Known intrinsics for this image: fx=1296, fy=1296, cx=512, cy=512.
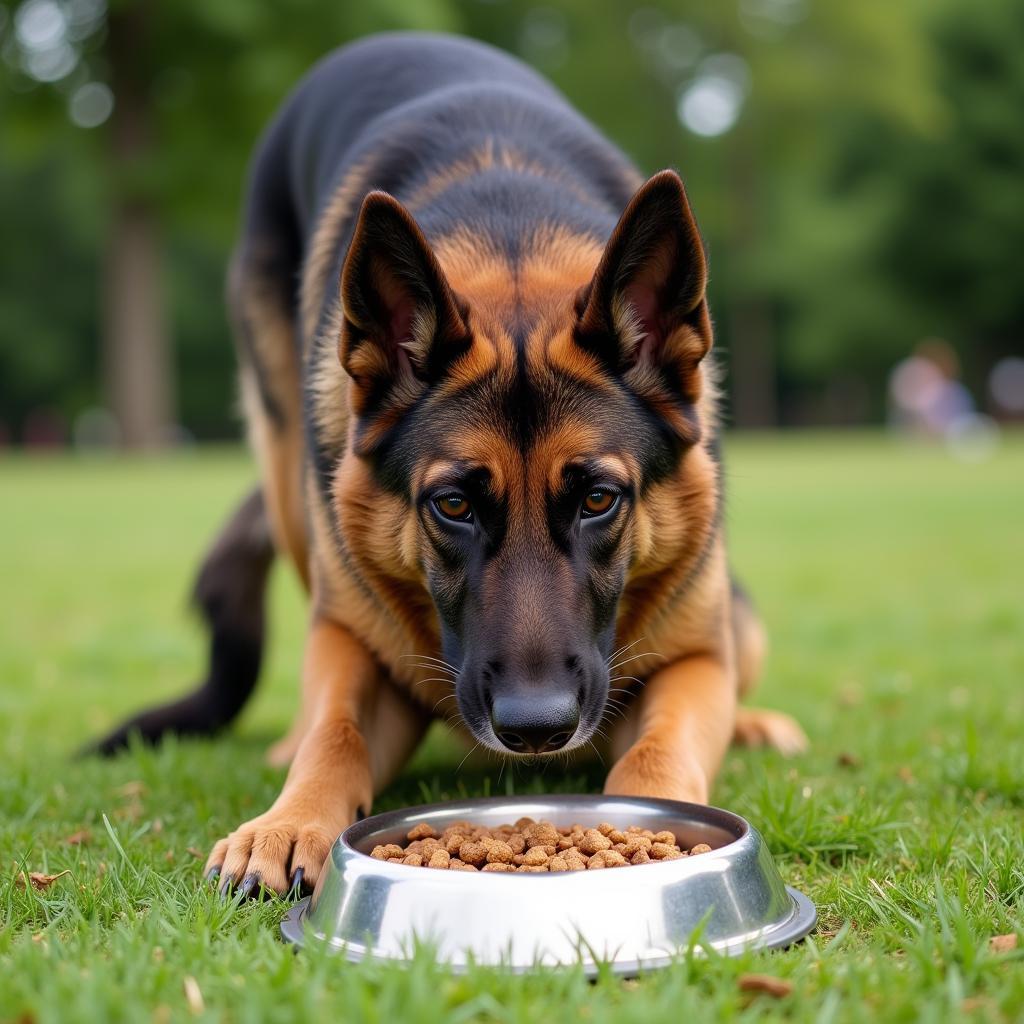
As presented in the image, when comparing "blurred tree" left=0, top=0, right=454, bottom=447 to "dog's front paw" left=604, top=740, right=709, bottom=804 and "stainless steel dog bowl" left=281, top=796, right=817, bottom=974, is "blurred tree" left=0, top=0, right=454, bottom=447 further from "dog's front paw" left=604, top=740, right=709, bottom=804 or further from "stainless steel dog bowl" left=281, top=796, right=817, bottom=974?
"stainless steel dog bowl" left=281, top=796, right=817, bottom=974

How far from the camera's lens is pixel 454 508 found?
320cm

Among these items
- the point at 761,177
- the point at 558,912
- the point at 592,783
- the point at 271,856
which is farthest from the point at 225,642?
the point at 761,177

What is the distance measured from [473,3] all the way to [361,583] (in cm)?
3245

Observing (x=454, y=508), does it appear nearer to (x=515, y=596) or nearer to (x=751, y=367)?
(x=515, y=596)

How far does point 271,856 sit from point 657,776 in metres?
1.00

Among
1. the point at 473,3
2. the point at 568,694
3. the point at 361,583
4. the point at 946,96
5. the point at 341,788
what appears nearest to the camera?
the point at 568,694

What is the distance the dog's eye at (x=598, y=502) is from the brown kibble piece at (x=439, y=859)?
900 mm

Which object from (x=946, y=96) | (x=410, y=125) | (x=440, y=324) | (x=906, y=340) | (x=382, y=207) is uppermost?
(x=946, y=96)

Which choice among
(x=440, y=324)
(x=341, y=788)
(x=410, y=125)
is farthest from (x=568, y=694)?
(x=410, y=125)

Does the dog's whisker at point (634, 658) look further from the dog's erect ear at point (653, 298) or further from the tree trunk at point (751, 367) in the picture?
the tree trunk at point (751, 367)

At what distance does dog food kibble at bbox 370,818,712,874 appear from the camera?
2729 millimetres

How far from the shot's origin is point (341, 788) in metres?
3.37

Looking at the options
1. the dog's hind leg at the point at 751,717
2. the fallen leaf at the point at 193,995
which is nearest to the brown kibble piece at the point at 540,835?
the fallen leaf at the point at 193,995

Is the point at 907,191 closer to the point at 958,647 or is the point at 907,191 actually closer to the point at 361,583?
the point at 958,647
